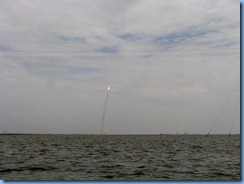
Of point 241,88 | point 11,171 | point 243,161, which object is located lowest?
point 11,171

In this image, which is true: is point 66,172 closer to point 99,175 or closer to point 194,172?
point 99,175

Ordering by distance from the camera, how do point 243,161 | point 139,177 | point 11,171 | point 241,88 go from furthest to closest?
point 11,171
point 139,177
point 243,161
point 241,88

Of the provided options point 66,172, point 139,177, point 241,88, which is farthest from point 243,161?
point 66,172

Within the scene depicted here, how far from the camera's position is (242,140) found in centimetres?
1927

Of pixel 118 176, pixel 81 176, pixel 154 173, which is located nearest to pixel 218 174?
pixel 154 173

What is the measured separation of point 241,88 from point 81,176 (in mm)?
25057

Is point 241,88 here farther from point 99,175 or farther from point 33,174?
point 33,174

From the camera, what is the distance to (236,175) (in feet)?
131

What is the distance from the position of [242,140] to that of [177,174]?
2236 cm

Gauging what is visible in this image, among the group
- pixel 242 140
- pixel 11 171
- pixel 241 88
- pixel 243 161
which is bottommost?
pixel 11 171

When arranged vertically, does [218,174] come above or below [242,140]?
below

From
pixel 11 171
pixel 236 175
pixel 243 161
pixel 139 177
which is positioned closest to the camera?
pixel 243 161

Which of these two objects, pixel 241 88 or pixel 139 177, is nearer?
pixel 241 88

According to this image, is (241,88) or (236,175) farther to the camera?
(236,175)
